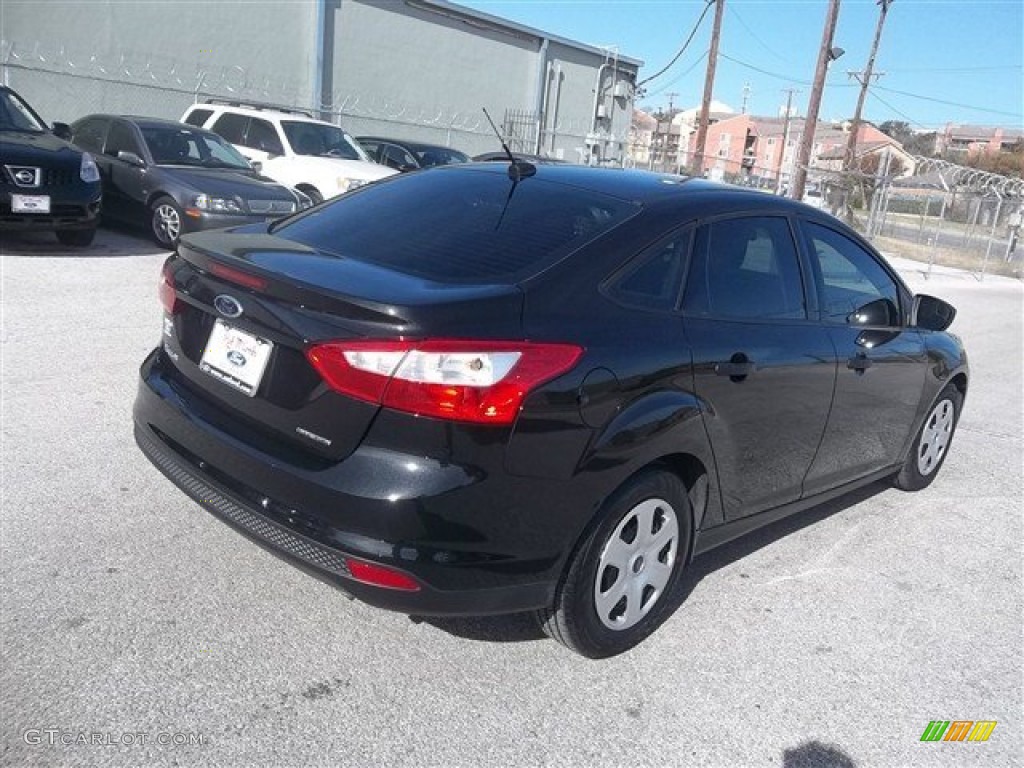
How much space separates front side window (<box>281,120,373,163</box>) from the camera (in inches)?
517

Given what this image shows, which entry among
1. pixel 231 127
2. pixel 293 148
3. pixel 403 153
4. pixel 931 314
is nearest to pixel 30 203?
pixel 293 148

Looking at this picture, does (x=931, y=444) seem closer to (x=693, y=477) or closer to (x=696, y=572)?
(x=696, y=572)

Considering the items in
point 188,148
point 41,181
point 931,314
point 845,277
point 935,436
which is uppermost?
point 845,277

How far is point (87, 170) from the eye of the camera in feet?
30.2

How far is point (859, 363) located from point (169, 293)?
3.04 m

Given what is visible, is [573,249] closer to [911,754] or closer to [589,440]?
[589,440]

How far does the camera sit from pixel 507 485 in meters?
2.63

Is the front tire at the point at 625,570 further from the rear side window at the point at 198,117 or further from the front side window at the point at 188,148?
the rear side window at the point at 198,117

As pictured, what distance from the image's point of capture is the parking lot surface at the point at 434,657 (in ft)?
8.68

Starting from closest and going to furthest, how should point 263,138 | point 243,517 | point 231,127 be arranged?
point 243,517
point 263,138
point 231,127

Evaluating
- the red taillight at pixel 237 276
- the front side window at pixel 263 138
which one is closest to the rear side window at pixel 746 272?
the red taillight at pixel 237 276

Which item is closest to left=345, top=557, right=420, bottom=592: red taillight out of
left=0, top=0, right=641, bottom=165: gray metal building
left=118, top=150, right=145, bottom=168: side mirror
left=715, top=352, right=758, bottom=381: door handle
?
left=715, top=352, right=758, bottom=381: door handle

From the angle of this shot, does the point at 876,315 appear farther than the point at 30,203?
No

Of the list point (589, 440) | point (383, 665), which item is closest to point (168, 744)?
point (383, 665)
